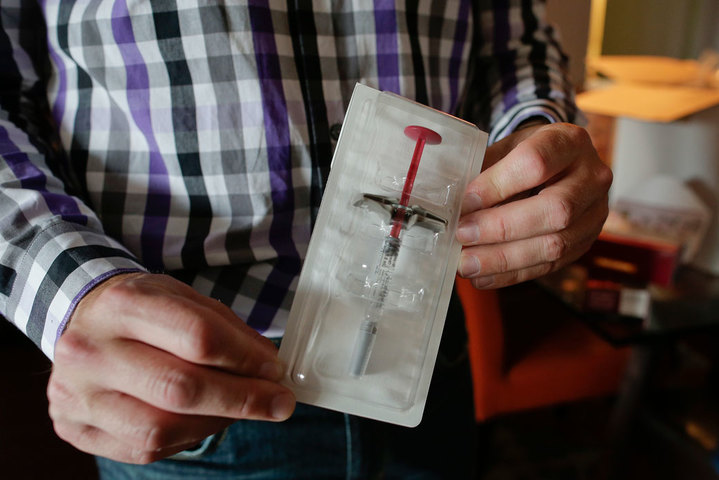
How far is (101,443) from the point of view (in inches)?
12.7

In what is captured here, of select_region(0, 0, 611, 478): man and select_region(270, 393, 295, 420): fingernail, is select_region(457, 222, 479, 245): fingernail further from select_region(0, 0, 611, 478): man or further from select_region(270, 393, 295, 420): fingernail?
select_region(270, 393, 295, 420): fingernail

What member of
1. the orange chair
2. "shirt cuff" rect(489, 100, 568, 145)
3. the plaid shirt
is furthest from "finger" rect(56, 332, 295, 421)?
the orange chair

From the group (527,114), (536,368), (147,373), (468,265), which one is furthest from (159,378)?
(536,368)

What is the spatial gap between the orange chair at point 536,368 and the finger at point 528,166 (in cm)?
78

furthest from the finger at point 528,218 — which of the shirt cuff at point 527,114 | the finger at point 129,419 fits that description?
the finger at point 129,419

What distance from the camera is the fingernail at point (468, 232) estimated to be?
16.4 inches

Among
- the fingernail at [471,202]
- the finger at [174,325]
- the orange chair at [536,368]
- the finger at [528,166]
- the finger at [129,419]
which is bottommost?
the orange chair at [536,368]

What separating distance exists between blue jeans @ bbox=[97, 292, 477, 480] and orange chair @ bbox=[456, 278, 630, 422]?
57cm

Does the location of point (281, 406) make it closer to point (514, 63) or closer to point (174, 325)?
point (174, 325)

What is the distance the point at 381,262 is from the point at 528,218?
0.41 feet

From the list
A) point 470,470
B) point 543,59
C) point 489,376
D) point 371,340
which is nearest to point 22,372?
point 371,340

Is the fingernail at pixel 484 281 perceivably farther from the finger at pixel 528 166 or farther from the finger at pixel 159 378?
the finger at pixel 159 378

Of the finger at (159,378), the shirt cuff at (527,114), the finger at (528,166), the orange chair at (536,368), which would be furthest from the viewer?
the orange chair at (536,368)

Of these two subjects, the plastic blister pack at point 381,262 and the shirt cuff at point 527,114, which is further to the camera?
the shirt cuff at point 527,114
